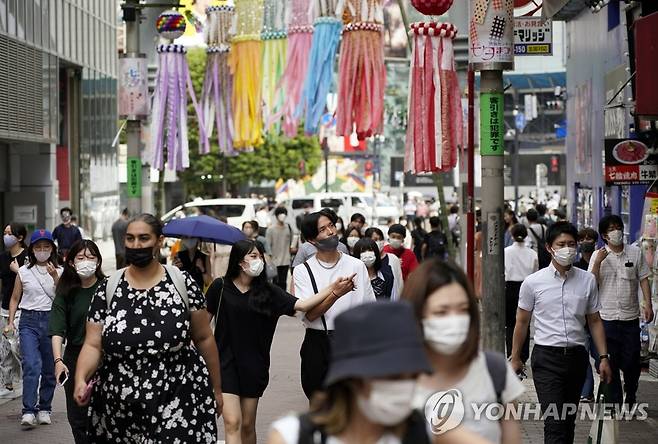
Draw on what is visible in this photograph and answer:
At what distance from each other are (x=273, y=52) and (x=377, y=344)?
15622 millimetres

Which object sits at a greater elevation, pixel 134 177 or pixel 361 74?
pixel 361 74

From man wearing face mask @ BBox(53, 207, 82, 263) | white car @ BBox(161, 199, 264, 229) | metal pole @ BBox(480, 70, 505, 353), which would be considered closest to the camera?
metal pole @ BBox(480, 70, 505, 353)

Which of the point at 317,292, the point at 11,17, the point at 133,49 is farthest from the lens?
the point at 11,17

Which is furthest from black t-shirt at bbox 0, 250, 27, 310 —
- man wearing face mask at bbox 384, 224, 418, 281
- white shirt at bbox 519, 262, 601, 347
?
white shirt at bbox 519, 262, 601, 347

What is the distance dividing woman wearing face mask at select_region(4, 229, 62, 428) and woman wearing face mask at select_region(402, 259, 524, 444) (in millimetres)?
7697

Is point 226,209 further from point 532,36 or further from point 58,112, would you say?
point 532,36

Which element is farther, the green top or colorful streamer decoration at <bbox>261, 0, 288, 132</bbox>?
colorful streamer decoration at <bbox>261, 0, 288, 132</bbox>

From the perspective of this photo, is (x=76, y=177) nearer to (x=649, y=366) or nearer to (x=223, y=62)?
(x=223, y=62)

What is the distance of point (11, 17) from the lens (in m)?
28.2

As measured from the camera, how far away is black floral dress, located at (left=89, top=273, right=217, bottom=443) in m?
6.57

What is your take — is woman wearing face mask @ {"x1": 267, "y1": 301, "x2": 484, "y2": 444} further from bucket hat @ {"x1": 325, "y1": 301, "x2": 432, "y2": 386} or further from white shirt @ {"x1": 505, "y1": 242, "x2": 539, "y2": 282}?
white shirt @ {"x1": 505, "y1": 242, "x2": 539, "y2": 282}

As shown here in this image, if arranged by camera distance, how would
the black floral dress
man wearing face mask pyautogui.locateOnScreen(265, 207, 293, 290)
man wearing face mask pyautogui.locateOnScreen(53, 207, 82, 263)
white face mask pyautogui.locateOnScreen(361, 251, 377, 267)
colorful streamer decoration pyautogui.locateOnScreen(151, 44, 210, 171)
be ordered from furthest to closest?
1. man wearing face mask pyautogui.locateOnScreen(53, 207, 82, 263)
2. man wearing face mask pyautogui.locateOnScreen(265, 207, 293, 290)
3. colorful streamer decoration pyautogui.locateOnScreen(151, 44, 210, 171)
4. white face mask pyautogui.locateOnScreen(361, 251, 377, 267)
5. the black floral dress

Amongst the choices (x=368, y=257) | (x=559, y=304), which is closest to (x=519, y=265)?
(x=368, y=257)

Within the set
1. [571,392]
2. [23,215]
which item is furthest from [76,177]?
[571,392]
